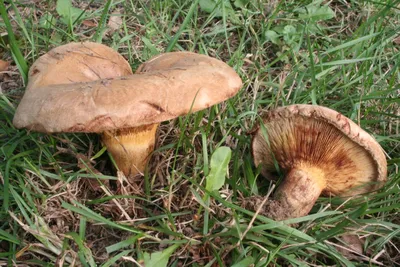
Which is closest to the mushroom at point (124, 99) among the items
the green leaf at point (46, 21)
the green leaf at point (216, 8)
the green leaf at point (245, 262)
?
the green leaf at point (245, 262)

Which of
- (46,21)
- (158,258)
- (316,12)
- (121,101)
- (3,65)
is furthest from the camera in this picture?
(316,12)

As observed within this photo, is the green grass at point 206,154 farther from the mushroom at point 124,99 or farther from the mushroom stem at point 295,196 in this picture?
the mushroom at point 124,99

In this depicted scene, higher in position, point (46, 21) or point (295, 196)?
point (46, 21)

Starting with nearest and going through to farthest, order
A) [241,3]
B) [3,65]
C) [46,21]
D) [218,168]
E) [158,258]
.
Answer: [158,258]
[218,168]
[3,65]
[46,21]
[241,3]

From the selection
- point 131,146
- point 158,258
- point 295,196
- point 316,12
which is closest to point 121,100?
point 131,146

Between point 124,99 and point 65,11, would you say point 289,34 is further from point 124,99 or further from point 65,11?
point 124,99

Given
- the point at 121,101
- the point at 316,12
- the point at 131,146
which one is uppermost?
the point at 121,101

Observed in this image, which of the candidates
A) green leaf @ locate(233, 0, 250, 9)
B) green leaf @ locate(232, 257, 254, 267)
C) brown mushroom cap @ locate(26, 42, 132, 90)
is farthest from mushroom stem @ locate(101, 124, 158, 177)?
green leaf @ locate(233, 0, 250, 9)

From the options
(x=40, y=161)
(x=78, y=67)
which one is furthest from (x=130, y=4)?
(x=40, y=161)

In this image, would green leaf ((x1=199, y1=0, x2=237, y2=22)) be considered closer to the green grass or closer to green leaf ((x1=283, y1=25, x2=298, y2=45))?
the green grass
